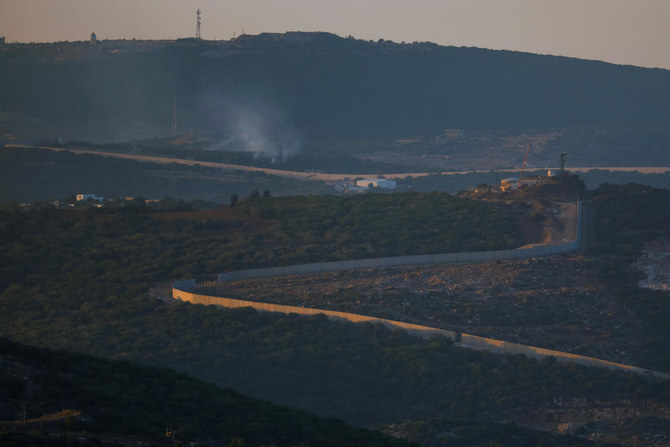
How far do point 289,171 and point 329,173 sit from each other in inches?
329

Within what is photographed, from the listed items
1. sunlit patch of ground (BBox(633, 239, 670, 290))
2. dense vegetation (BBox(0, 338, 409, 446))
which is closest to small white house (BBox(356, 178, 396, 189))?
sunlit patch of ground (BBox(633, 239, 670, 290))

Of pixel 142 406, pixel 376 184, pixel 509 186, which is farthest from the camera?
pixel 376 184

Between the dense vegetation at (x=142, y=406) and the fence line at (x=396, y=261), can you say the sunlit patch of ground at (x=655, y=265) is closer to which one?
the fence line at (x=396, y=261)

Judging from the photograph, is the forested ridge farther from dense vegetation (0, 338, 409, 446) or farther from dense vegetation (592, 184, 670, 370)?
dense vegetation (0, 338, 409, 446)

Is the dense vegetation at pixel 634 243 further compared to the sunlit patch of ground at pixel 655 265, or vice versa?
the sunlit patch of ground at pixel 655 265

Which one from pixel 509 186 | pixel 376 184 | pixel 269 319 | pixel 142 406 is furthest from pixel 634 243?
pixel 376 184

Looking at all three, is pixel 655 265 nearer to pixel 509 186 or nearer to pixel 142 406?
pixel 509 186

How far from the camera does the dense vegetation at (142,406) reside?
24781 millimetres

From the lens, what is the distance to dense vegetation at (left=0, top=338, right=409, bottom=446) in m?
24.8

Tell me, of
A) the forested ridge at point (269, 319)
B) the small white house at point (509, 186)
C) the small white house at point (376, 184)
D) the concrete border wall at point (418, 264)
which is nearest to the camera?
the forested ridge at point (269, 319)

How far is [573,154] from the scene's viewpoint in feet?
616

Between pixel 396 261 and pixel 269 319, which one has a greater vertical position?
pixel 396 261

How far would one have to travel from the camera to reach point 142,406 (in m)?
27.2

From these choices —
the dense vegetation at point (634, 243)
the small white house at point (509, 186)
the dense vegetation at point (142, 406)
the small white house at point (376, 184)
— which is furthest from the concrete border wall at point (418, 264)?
the small white house at point (376, 184)
